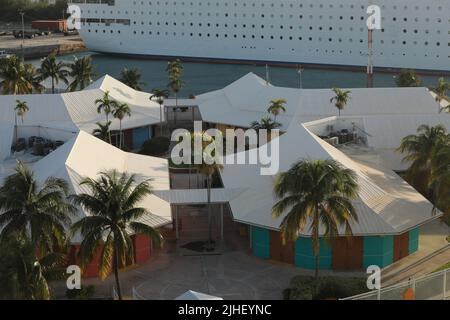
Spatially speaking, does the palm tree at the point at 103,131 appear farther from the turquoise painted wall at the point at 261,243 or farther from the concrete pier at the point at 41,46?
the concrete pier at the point at 41,46

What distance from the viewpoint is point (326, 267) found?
53.1 feet

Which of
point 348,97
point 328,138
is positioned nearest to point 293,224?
point 328,138

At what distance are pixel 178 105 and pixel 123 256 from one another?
18619 mm

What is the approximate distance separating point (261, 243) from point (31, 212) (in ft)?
19.4

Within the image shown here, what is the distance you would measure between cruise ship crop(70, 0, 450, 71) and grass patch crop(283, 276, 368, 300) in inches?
1344

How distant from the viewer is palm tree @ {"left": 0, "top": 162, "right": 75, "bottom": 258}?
12.9m

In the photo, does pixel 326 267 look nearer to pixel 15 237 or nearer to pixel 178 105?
pixel 15 237

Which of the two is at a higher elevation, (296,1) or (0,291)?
(296,1)

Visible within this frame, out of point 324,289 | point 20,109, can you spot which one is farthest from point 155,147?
point 324,289

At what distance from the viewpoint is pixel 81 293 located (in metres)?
14.5

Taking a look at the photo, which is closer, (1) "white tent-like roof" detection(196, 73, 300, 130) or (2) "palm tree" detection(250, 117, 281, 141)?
(2) "palm tree" detection(250, 117, 281, 141)

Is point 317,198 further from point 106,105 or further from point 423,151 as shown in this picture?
point 106,105

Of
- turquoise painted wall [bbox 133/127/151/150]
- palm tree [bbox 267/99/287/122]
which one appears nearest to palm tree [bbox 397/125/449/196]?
palm tree [bbox 267/99/287/122]
